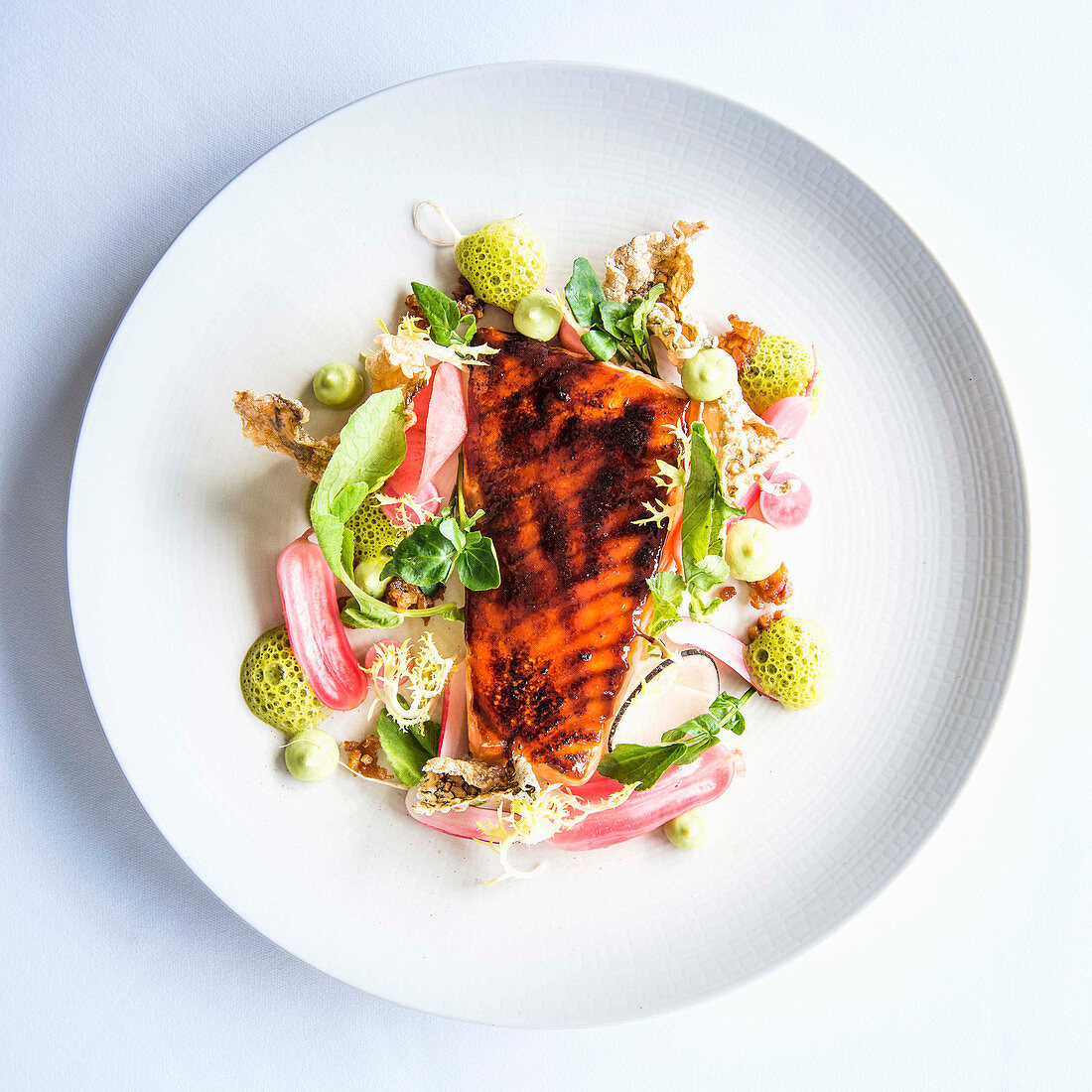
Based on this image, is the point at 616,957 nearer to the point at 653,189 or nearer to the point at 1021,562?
the point at 1021,562

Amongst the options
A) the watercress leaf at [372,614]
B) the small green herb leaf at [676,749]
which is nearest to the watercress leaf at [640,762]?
the small green herb leaf at [676,749]

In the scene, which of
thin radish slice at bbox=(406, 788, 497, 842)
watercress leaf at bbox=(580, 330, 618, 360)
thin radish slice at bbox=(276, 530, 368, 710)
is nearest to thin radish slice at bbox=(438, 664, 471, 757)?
thin radish slice at bbox=(406, 788, 497, 842)

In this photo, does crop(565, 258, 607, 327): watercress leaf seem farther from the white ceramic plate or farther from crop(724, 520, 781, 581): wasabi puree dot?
crop(724, 520, 781, 581): wasabi puree dot

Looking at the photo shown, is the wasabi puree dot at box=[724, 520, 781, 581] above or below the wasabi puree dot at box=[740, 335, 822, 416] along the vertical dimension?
below

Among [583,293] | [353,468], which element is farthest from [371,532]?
[583,293]

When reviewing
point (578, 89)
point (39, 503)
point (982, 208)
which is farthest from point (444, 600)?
point (982, 208)

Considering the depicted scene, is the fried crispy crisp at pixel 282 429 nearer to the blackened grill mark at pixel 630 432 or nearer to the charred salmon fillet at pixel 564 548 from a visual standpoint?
the charred salmon fillet at pixel 564 548
